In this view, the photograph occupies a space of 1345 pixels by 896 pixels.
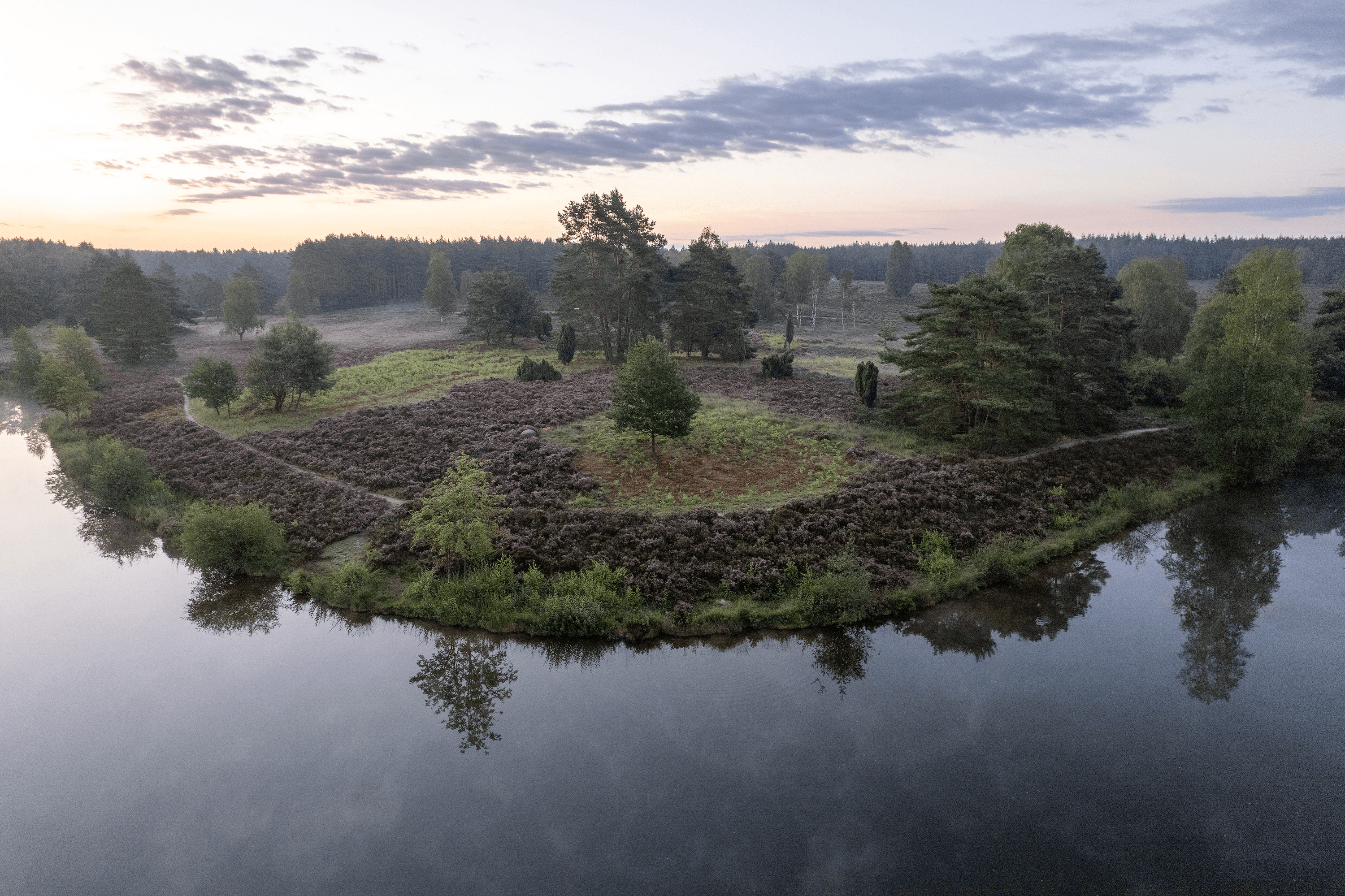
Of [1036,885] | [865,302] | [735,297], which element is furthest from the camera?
[865,302]

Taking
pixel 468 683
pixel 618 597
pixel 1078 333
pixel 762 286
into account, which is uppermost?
pixel 762 286

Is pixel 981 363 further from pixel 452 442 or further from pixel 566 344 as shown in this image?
pixel 566 344

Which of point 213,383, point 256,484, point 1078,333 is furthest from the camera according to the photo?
point 213,383

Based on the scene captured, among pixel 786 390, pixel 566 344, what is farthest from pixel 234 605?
pixel 566 344

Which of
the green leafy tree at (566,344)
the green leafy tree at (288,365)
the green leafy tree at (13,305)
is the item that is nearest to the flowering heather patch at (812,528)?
the green leafy tree at (288,365)

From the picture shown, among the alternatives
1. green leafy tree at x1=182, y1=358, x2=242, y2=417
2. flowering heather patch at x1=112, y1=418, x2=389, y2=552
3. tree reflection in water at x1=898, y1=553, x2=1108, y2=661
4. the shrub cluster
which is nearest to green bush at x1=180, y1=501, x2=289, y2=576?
flowering heather patch at x1=112, y1=418, x2=389, y2=552

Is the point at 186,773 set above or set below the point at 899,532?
below

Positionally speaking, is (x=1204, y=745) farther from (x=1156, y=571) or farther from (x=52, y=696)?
(x=52, y=696)

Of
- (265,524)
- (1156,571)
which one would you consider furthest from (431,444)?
(1156,571)
